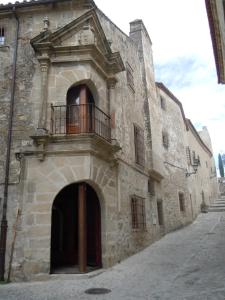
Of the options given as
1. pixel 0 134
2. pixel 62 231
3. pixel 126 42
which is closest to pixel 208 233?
pixel 62 231

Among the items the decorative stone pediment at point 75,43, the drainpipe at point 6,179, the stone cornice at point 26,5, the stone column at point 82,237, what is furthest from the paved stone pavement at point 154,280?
the stone cornice at point 26,5

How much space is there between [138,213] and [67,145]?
4335 mm

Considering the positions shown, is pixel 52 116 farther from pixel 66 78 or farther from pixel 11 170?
pixel 11 170

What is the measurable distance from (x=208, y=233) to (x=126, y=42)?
9.14 metres

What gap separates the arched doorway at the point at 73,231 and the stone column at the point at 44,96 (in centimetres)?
195

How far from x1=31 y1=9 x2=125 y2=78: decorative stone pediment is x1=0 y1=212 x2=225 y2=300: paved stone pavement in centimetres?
608

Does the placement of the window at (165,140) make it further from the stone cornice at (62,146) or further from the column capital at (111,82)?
the stone cornice at (62,146)

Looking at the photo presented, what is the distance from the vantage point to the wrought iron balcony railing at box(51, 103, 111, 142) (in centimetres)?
863

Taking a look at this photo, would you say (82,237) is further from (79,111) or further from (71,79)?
(71,79)

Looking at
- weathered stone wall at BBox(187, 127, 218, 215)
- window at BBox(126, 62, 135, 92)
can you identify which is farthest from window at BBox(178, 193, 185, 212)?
window at BBox(126, 62, 135, 92)

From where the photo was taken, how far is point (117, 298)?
18.9 ft

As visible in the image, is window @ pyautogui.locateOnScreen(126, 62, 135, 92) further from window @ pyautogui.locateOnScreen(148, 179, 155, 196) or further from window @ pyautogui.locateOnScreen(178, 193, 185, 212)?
window @ pyautogui.locateOnScreen(178, 193, 185, 212)

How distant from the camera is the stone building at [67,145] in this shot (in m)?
7.88

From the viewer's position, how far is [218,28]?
26.1ft
